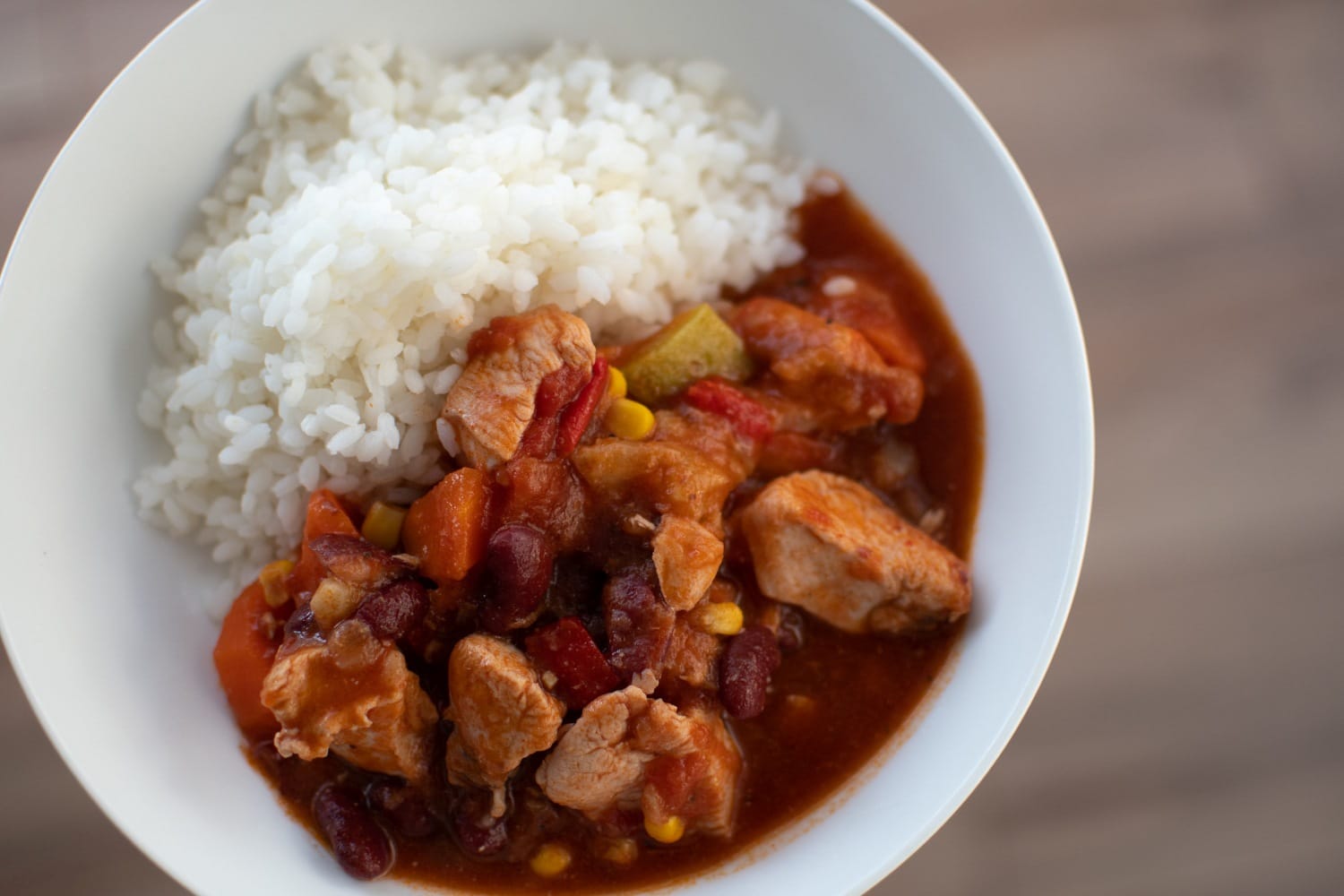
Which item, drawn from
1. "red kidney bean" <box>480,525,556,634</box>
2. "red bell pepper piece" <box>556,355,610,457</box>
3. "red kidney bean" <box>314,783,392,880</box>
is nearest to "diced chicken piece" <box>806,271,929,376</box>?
"red bell pepper piece" <box>556,355,610,457</box>

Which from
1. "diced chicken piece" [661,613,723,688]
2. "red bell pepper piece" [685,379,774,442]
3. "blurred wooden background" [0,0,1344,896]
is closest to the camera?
"diced chicken piece" [661,613,723,688]

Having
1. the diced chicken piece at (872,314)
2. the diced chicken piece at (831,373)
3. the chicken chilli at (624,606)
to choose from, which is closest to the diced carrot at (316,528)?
the chicken chilli at (624,606)

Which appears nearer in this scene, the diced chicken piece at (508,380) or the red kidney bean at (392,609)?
the red kidney bean at (392,609)

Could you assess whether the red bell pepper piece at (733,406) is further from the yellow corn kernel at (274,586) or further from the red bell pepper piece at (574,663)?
the yellow corn kernel at (274,586)

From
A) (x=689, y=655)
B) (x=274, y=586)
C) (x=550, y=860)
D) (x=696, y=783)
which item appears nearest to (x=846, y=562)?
(x=689, y=655)

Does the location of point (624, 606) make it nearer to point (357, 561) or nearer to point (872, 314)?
point (357, 561)

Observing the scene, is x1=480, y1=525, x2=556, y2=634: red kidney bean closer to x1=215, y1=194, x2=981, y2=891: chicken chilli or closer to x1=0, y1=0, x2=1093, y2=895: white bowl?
x1=215, y1=194, x2=981, y2=891: chicken chilli
